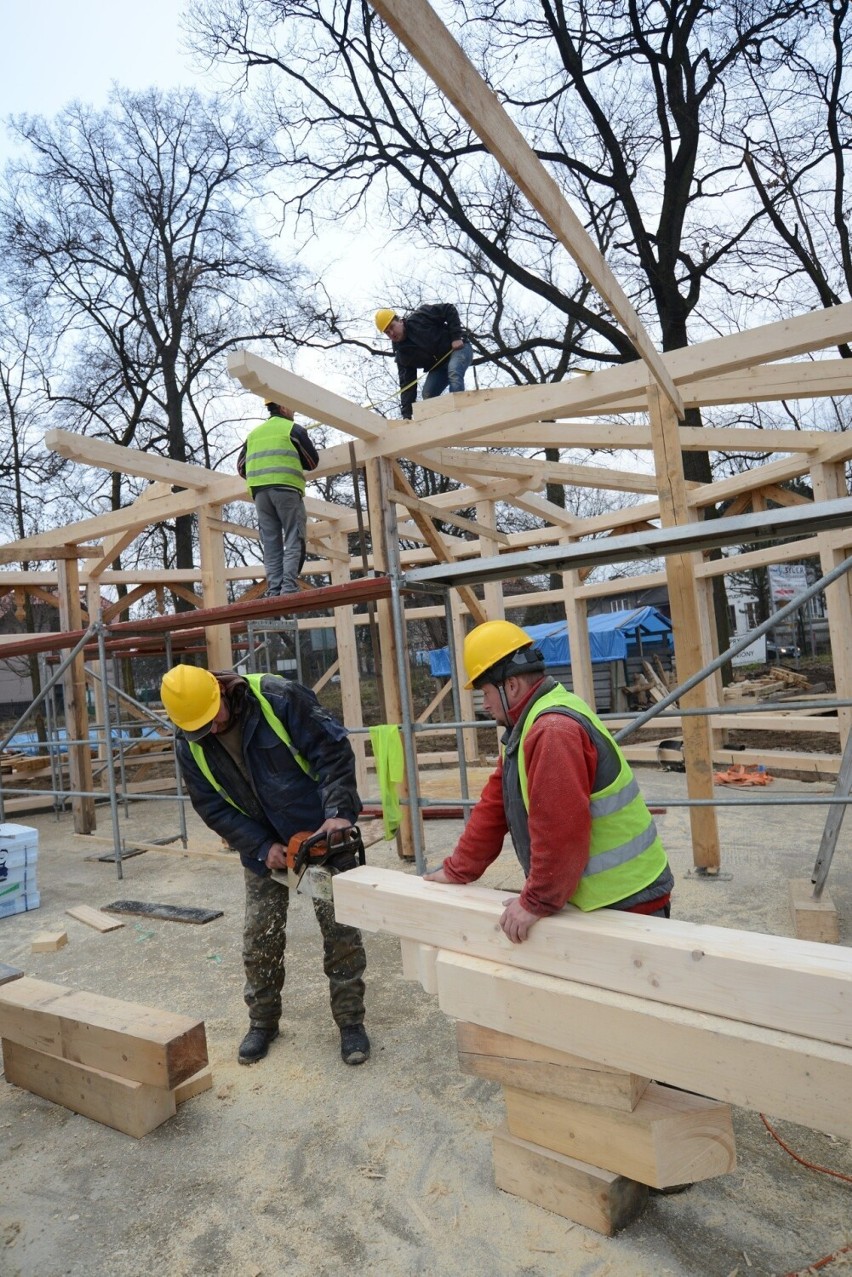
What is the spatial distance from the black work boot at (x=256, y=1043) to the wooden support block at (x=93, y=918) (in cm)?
244

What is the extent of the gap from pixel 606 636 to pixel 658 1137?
17827 mm

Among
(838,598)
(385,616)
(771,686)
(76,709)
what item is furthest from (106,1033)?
(771,686)

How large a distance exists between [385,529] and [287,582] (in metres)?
0.97

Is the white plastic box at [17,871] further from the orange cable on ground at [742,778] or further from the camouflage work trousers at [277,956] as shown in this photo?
the orange cable on ground at [742,778]

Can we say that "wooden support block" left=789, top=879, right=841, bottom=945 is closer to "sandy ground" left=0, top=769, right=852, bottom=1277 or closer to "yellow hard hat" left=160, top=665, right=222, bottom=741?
"sandy ground" left=0, top=769, right=852, bottom=1277

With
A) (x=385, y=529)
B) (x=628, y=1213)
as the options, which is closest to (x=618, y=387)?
(x=385, y=529)

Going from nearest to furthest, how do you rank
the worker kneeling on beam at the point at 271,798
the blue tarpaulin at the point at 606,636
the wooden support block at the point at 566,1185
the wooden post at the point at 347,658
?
1. the wooden support block at the point at 566,1185
2. the worker kneeling on beam at the point at 271,798
3. the wooden post at the point at 347,658
4. the blue tarpaulin at the point at 606,636

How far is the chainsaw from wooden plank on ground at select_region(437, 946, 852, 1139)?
35.8 inches

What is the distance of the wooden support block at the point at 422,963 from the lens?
2533mm

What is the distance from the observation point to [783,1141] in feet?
8.93

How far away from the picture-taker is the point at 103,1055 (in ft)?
10.3

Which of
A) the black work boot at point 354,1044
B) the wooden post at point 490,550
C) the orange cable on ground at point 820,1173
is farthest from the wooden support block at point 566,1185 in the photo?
the wooden post at point 490,550

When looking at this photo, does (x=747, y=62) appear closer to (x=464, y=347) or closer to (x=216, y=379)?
(x=464, y=347)

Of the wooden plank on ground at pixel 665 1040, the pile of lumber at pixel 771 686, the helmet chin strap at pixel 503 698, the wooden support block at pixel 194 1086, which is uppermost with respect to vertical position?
the helmet chin strap at pixel 503 698
